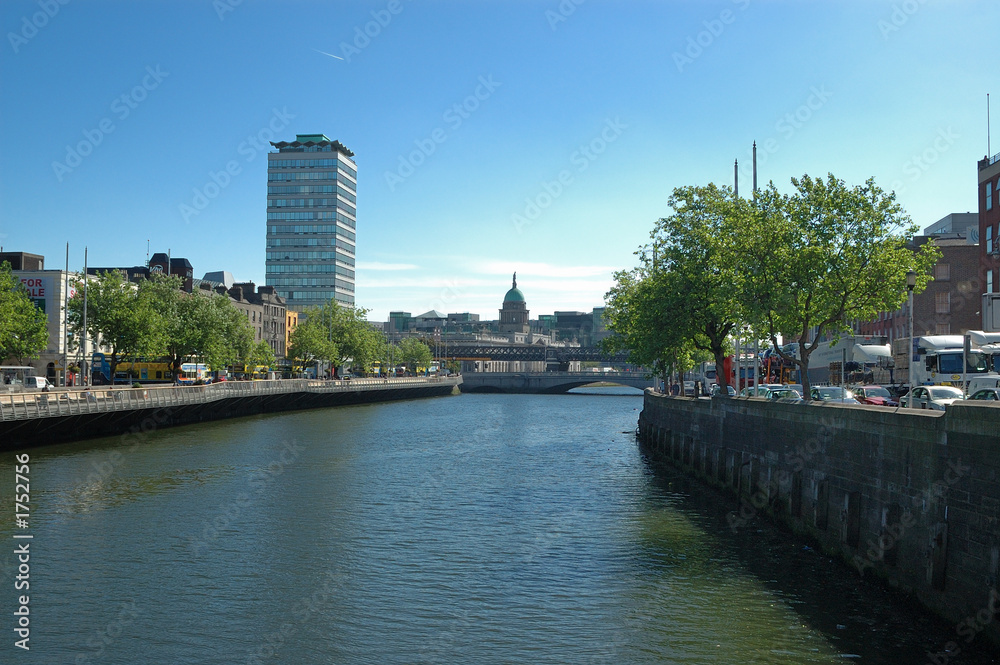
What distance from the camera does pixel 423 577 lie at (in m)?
23.8

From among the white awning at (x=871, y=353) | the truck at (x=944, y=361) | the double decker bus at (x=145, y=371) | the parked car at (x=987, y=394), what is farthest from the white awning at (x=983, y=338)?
the double decker bus at (x=145, y=371)

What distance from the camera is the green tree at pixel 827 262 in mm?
35812

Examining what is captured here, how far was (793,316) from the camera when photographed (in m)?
→ 37.0

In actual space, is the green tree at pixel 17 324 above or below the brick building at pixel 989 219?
below

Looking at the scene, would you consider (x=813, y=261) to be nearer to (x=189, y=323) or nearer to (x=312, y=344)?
(x=189, y=323)

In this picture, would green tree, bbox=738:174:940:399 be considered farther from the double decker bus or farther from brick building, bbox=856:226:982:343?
the double decker bus

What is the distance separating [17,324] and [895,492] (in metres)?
68.4

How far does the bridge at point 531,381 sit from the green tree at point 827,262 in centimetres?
13652

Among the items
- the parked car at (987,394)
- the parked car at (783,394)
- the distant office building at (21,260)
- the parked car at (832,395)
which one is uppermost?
the distant office building at (21,260)

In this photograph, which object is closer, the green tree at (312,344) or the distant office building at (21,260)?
the distant office building at (21,260)

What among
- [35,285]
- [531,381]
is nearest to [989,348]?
[35,285]

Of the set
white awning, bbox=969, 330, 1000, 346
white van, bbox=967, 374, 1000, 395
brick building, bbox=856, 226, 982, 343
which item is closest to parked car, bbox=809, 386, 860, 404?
white van, bbox=967, 374, 1000, 395

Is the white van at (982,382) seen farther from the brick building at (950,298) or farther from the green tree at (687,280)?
the brick building at (950,298)

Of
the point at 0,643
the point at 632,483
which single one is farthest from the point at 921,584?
the point at 632,483
